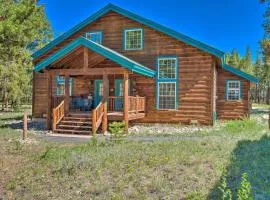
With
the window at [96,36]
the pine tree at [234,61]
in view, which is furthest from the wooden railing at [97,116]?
the pine tree at [234,61]

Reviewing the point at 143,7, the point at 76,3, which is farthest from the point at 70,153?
the point at 76,3

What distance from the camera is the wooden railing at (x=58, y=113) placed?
1544cm

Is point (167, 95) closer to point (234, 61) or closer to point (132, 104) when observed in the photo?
point (132, 104)

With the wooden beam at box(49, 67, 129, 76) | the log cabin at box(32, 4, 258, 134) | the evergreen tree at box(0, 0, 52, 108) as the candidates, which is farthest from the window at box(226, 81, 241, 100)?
the evergreen tree at box(0, 0, 52, 108)

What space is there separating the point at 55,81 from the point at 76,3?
1045 cm

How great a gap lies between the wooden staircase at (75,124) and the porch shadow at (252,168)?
719 centimetres

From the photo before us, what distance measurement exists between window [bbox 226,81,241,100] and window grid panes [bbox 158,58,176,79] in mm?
5100

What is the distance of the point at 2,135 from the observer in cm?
1428

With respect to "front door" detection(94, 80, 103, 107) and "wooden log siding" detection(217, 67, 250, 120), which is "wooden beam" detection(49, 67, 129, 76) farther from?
"wooden log siding" detection(217, 67, 250, 120)

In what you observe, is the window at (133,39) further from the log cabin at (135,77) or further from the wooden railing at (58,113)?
the wooden railing at (58,113)

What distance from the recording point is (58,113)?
52.0ft

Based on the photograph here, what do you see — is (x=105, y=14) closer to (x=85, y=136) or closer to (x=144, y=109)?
(x=144, y=109)

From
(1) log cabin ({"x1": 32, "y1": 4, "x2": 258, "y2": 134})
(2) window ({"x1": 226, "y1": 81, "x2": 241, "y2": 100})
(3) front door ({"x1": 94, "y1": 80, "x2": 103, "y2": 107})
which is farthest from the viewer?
(2) window ({"x1": 226, "y1": 81, "x2": 241, "y2": 100})

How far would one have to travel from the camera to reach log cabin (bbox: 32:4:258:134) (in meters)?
15.8
